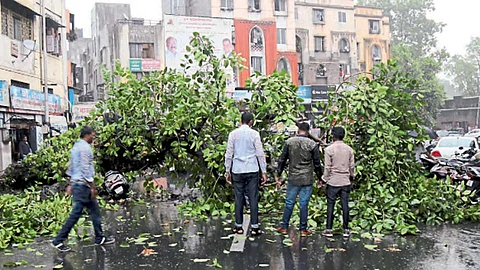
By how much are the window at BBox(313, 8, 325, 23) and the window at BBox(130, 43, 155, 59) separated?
17.6 meters

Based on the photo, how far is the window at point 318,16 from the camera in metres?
51.2

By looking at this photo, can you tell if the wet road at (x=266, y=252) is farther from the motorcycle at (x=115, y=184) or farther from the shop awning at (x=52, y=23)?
the shop awning at (x=52, y=23)

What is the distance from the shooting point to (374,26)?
5612 centimetres

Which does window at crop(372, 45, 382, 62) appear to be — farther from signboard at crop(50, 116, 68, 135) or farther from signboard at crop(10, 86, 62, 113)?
signboard at crop(10, 86, 62, 113)

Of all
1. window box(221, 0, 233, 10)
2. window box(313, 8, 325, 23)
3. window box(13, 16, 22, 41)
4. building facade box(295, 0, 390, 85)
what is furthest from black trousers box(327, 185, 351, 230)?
window box(313, 8, 325, 23)

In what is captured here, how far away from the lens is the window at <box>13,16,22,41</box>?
2362 centimetres

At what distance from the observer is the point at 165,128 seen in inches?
425

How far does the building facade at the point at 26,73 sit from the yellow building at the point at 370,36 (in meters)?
34.5

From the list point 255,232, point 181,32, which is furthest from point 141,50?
point 255,232

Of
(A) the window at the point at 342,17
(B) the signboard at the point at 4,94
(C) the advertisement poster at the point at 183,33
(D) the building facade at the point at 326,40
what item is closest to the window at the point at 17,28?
(B) the signboard at the point at 4,94

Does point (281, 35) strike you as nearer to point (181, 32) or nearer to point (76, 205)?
point (181, 32)

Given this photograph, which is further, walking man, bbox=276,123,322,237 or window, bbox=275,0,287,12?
window, bbox=275,0,287,12

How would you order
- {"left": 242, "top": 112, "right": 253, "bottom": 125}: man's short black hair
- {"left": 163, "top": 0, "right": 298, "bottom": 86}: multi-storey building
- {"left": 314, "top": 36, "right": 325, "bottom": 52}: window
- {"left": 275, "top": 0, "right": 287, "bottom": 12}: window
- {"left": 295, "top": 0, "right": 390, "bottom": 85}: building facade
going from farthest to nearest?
{"left": 314, "top": 36, "right": 325, "bottom": 52}: window → {"left": 295, "top": 0, "right": 390, "bottom": 85}: building facade → {"left": 275, "top": 0, "right": 287, "bottom": 12}: window → {"left": 163, "top": 0, "right": 298, "bottom": 86}: multi-storey building → {"left": 242, "top": 112, "right": 253, "bottom": 125}: man's short black hair

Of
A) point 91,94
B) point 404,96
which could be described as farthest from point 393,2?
point 404,96
